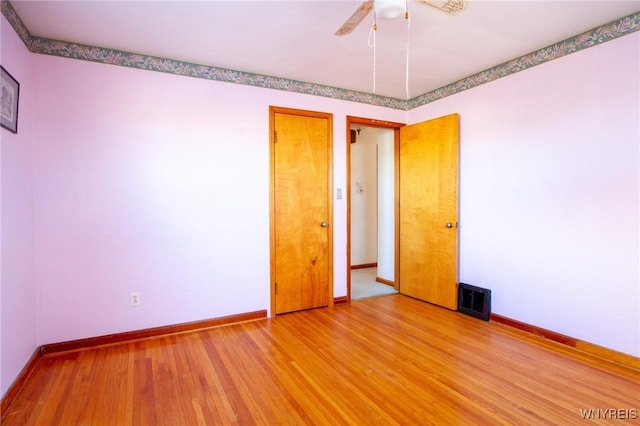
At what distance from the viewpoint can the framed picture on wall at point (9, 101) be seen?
1.92 meters

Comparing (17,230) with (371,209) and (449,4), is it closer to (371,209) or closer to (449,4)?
(449,4)

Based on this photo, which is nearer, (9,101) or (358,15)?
(358,15)

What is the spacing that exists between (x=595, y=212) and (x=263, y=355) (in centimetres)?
278

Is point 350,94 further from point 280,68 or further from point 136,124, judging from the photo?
point 136,124

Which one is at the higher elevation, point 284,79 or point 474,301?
point 284,79

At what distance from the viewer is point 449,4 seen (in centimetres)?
168

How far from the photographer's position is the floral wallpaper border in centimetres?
232

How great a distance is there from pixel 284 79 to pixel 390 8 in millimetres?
1971

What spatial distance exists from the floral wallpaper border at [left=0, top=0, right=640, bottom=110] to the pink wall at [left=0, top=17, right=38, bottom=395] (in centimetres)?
14

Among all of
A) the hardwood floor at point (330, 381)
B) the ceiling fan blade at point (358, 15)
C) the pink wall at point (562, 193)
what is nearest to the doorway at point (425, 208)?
the pink wall at point (562, 193)

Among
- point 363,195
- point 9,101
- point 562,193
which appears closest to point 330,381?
point 562,193

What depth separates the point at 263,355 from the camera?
8.23 ft

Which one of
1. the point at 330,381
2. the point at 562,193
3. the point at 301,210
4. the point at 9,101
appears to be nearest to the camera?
the point at 9,101

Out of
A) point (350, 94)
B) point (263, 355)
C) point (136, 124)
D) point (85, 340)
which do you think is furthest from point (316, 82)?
point (85, 340)
